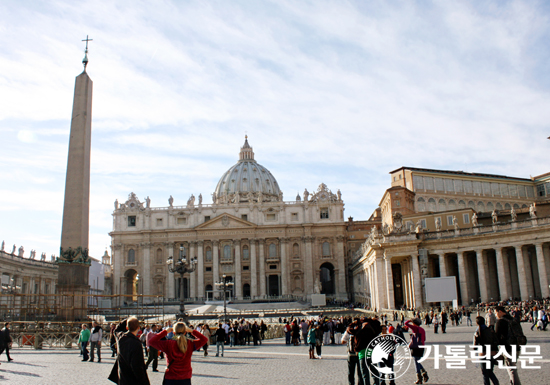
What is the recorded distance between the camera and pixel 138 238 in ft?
255

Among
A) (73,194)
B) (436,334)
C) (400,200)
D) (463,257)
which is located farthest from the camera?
(400,200)

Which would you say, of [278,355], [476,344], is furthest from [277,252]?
[476,344]

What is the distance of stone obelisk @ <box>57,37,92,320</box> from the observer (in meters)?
19.3

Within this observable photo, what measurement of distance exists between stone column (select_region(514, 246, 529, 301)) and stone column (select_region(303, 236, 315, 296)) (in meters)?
40.8

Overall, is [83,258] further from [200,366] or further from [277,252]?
[277,252]

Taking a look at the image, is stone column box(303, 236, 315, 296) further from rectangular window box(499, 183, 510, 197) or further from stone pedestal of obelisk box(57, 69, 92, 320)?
stone pedestal of obelisk box(57, 69, 92, 320)

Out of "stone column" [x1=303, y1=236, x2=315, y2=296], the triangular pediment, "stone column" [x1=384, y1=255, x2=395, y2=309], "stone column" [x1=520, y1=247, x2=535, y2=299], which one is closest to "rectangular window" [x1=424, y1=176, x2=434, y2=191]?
"stone column" [x1=303, y1=236, x2=315, y2=296]

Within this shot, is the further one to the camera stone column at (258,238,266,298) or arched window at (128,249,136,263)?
arched window at (128,249,136,263)

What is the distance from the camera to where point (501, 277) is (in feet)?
121

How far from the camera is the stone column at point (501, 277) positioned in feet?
119

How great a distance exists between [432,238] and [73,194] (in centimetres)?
2875

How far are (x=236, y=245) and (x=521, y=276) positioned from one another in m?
46.0

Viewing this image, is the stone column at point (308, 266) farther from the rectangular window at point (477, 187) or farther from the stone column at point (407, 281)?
the stone column at point (407, 281)

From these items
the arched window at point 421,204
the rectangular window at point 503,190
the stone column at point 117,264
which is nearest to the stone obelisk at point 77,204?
the arched window at point 421,204
